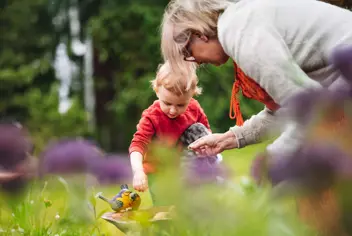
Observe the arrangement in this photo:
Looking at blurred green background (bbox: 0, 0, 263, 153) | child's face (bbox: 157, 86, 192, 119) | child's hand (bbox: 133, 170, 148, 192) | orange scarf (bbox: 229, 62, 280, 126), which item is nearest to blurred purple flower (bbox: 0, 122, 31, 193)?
orange scarf (bbox: 229, 62, 280, 126)

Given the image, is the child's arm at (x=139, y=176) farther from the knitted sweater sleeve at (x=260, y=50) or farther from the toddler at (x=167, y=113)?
the knitted sweater sleeve at (x=260, y=50)

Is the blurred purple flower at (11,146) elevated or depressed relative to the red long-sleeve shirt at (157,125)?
elevated

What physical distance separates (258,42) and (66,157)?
685 millimetres

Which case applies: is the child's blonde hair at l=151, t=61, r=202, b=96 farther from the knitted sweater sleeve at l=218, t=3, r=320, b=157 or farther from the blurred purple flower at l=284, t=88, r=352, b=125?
the blurred purple flower at l=284, t=88, r=352, b=125

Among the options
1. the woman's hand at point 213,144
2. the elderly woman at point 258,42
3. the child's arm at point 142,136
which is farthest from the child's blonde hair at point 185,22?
the child's arm at point 142,136

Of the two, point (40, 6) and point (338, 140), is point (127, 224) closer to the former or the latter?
point (338, 140)

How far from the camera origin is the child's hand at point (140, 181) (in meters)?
2.15

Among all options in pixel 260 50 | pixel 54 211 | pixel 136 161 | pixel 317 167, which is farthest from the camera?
pixel 136 161

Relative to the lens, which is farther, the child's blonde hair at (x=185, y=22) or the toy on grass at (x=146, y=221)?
the child's blonde hair at (x=185, y=22)

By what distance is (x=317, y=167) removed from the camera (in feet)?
1.82

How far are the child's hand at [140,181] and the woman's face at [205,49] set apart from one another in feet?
1.40

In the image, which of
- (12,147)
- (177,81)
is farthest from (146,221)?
(177,81)

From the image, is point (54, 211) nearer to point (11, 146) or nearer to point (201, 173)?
point (11, 146)

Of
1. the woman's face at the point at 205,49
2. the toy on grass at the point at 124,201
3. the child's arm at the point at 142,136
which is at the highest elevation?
the woman's face at the point at 205,49
